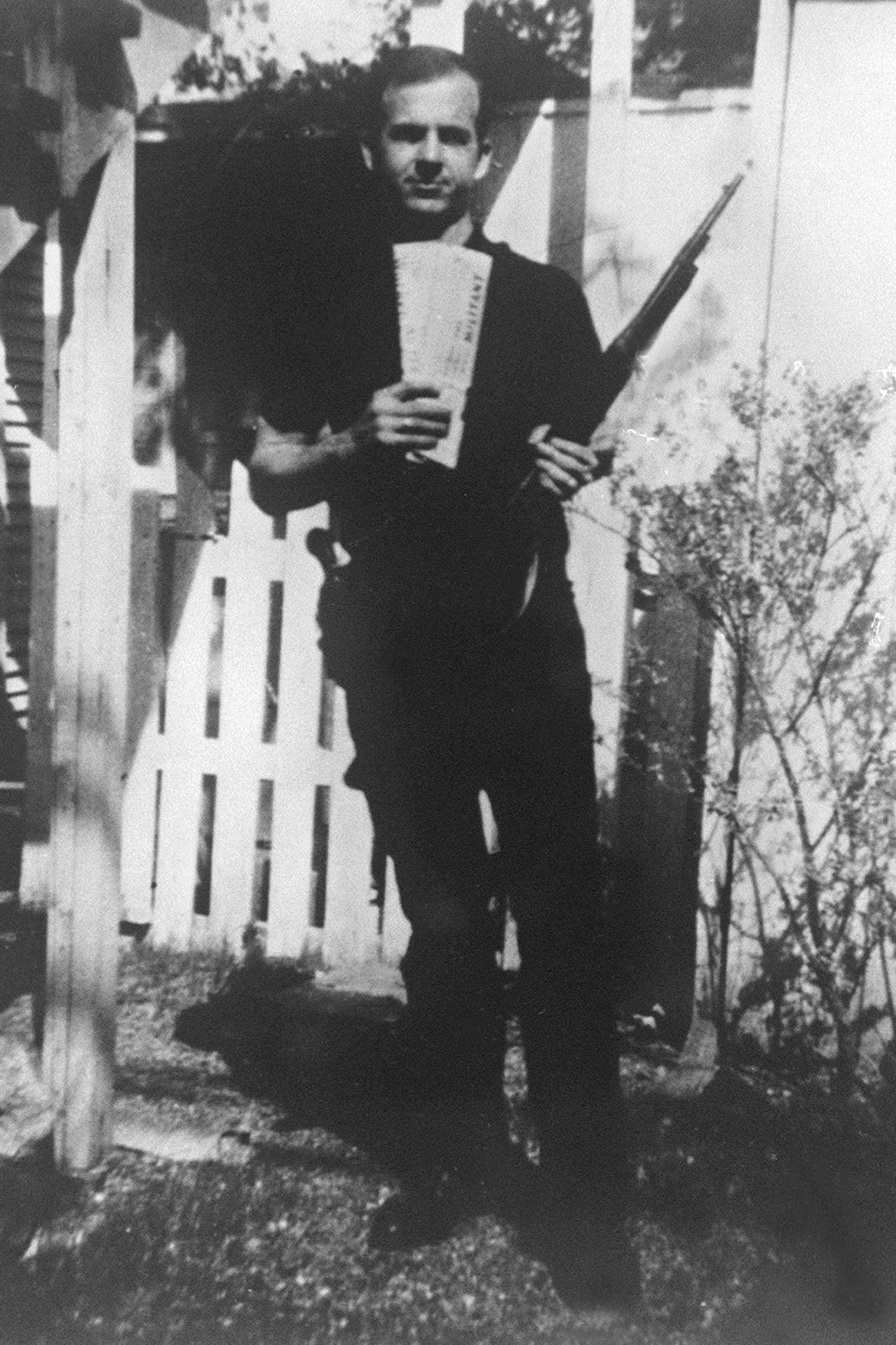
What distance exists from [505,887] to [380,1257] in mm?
817

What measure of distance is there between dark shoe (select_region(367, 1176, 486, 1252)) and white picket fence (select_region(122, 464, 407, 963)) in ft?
2.32

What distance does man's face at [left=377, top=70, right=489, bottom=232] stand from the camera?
9.16 ft

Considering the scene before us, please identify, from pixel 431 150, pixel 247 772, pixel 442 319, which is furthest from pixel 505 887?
pixel 431 150

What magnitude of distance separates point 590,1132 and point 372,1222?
50 cm

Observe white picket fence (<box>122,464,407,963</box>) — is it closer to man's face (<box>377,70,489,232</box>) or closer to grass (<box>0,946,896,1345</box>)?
grass (<box>0,946,896,1345</box>)

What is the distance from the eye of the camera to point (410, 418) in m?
2.79

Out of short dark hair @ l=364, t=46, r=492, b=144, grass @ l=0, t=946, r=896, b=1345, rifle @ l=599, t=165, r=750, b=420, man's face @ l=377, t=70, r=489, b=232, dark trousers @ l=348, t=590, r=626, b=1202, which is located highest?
short dark hair @ l=364, t=46, r=492, b=144

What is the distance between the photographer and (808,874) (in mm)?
2881

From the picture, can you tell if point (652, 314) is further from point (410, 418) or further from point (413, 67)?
point (413, 67)

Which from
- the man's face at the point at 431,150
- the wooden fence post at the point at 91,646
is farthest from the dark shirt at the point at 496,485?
the wooden fence post at the point at 91,646

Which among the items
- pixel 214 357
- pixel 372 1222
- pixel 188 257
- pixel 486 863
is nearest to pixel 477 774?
pixel 486 863

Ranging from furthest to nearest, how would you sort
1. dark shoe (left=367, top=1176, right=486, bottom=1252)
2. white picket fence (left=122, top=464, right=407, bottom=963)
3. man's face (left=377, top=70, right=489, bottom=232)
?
white picket fence (left=122, top=464, right=407, bottom=963), man's face (left=377, top=70, right=489, bottom=232), dark shoe (left=367, top=1176, right=486, bottom=1252)

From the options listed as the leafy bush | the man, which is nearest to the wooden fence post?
the man

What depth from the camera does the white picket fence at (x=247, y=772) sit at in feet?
11.1
